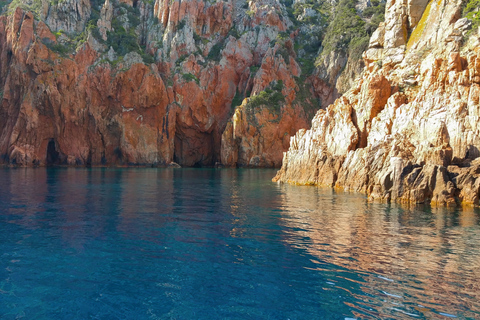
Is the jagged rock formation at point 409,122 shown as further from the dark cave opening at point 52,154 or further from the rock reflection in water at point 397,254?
the dark cave opening at point 52,154

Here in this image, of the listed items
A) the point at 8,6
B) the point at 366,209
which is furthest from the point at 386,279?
the point at 8,6

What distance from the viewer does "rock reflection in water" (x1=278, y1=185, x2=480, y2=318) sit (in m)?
9.73

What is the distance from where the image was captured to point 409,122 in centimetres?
3688

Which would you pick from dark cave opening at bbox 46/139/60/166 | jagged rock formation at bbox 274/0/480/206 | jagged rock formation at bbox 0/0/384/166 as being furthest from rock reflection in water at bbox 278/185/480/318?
dark cave opening at bbox 46/139/60/166

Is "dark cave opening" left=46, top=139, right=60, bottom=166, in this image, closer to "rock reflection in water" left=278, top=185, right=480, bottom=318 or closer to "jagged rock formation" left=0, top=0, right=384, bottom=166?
"jagged rock formation" left=0, top=0, right=384, bottom=166

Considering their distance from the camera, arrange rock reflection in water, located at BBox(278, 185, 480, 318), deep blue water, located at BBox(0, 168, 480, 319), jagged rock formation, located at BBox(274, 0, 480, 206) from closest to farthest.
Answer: deep blue water, located at BBox(0, 168, 480, 319) < rock reflection in water, located at BBox(278, 185, 480, 318) < jagged rock formation, located at BBox(274, 0, 480, 206)

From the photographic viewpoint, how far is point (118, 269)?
40.4 ft

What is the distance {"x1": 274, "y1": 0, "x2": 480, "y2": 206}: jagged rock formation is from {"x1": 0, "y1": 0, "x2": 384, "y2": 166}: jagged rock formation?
4716cm

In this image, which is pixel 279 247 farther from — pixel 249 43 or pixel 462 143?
pixel 249 43

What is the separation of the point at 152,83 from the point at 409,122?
7292 cm

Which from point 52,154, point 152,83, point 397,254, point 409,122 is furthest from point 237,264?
point 52,154

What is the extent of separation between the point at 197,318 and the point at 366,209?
19299 millimetres

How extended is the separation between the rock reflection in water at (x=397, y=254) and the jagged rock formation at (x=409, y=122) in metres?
4.27

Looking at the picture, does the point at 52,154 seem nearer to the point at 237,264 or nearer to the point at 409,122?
the point at 409,122
